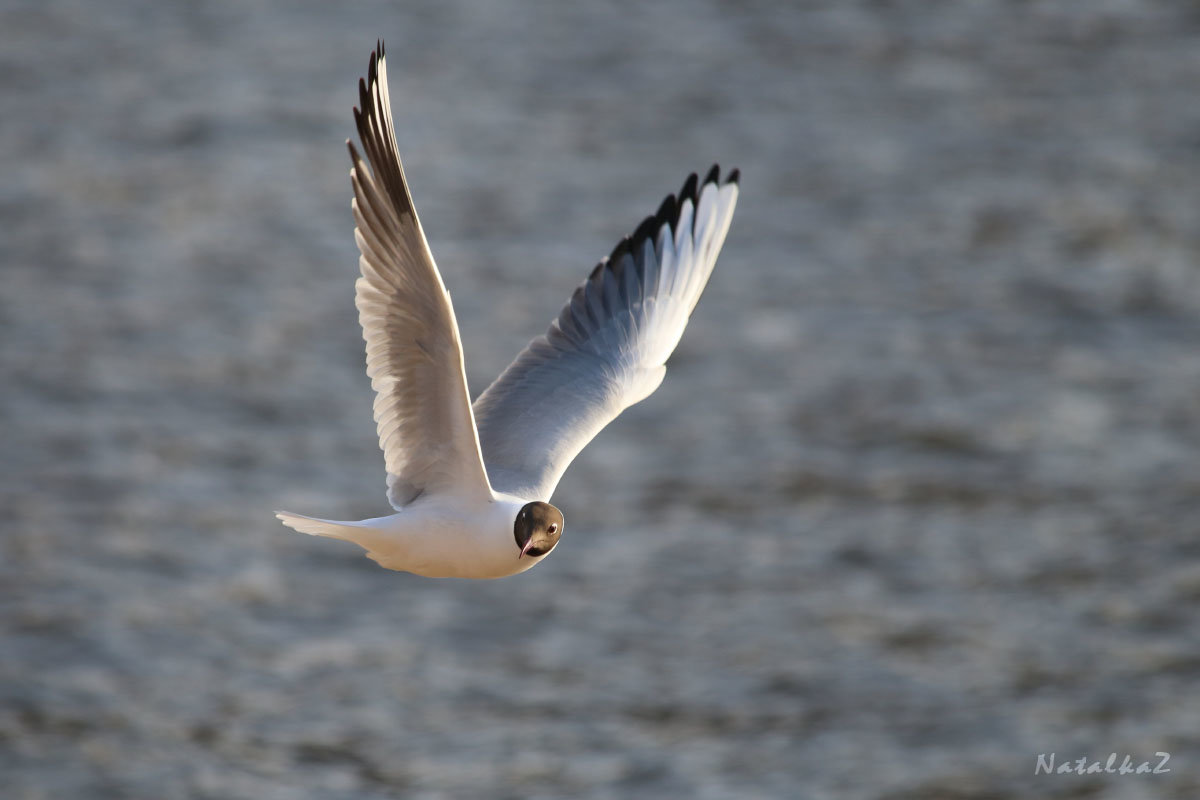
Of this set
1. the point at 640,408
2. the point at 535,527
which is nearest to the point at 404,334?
the point at 535,527

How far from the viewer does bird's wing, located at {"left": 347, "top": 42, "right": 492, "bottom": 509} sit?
6.89 metres

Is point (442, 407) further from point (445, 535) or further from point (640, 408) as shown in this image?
point (640, 408)

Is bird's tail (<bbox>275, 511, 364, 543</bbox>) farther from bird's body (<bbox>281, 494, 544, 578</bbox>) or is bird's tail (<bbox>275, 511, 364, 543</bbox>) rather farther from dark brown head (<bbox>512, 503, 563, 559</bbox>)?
dark brown head (<bbox>512, 503, 563, 559</bbox>)

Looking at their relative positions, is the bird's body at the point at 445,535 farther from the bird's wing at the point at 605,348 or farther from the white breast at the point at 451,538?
the bird's wing at the point at 605,348

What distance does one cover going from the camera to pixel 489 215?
783 inches

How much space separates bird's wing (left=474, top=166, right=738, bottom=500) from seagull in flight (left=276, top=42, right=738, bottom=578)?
0.03ft

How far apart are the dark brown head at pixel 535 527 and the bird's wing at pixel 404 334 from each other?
10.4 inches

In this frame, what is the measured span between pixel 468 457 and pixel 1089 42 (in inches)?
722

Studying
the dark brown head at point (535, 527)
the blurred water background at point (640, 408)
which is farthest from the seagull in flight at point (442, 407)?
the blurred water background at point (640, 408)

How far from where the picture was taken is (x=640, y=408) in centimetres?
1795

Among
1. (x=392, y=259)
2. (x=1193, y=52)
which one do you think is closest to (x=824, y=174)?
(x=1193, y=52)

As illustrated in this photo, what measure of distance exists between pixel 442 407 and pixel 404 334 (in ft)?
1.11

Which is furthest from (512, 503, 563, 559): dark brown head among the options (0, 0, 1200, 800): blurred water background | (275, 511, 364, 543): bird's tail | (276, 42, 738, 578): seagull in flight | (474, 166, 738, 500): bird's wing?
(0, 0, 1200, 800): blurred water background

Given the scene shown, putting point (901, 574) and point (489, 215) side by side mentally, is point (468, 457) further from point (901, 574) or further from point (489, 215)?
point (489, 215)
